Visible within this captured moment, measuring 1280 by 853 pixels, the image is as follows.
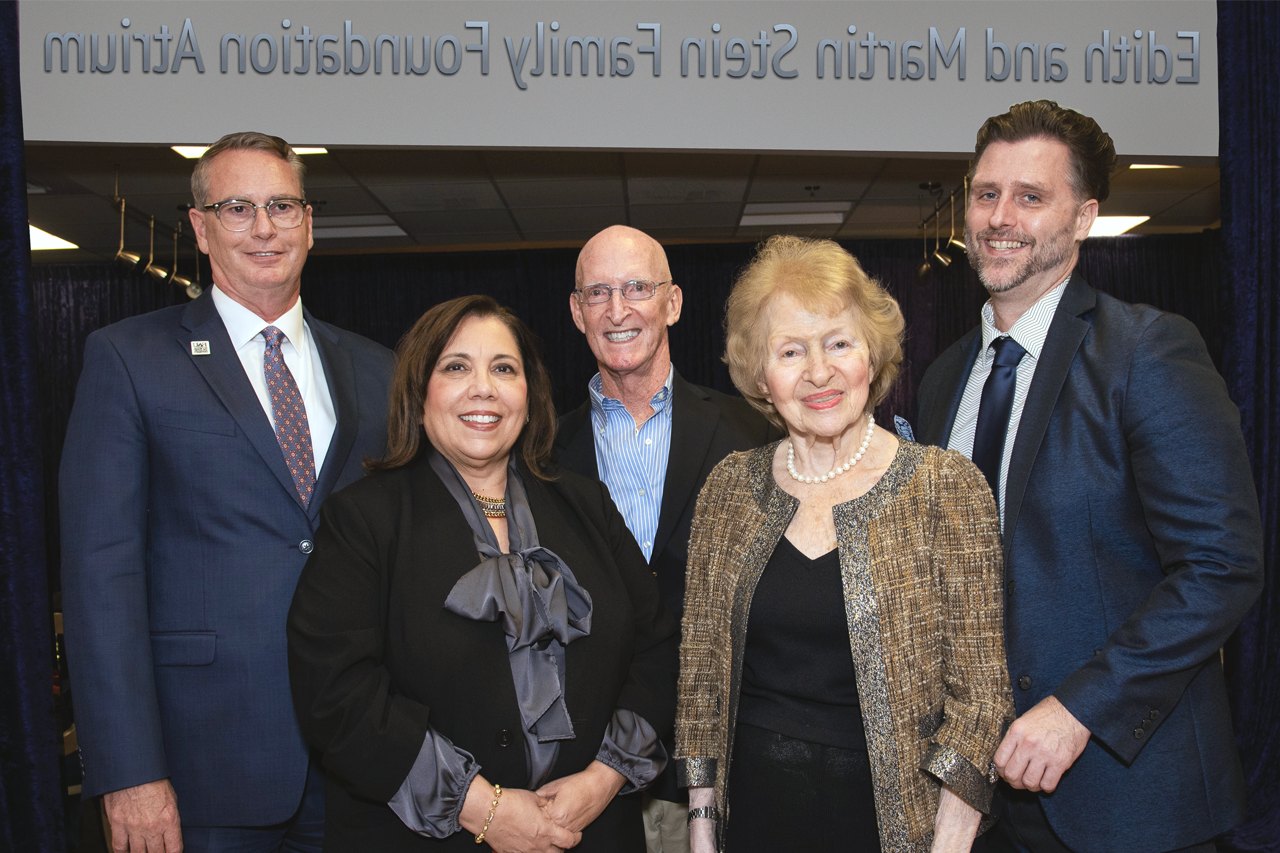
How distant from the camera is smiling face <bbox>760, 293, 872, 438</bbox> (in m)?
1.71

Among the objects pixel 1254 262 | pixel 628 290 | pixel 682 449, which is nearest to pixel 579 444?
pixel 682 449

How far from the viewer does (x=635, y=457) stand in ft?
8.31

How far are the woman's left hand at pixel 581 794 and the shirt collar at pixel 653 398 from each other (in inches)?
43.6

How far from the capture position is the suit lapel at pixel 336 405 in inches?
77.9

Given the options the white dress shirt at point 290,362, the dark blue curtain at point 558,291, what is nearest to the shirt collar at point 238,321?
the white dress shirt at point 290,362

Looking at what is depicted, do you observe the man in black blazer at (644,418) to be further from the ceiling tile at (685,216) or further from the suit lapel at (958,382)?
the ceiling tile at (685,216)

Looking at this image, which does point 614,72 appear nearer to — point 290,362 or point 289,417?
point 290,362

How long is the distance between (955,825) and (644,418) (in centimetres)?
135

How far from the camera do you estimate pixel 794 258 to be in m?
1.81

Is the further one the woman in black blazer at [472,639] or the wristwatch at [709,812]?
the wristwatch at [709,812]

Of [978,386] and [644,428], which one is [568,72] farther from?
[978,386]

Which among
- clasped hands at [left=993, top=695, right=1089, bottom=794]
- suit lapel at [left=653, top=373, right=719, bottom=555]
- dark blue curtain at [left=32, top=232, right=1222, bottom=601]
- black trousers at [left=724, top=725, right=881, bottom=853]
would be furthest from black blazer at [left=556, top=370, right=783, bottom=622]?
dark blue curtain at [left=32, top=232, right=1222, bottom=601]

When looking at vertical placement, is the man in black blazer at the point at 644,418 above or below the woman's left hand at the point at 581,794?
above

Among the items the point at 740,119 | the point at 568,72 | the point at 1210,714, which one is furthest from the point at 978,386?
the point at 568,72
